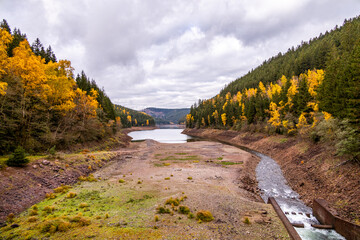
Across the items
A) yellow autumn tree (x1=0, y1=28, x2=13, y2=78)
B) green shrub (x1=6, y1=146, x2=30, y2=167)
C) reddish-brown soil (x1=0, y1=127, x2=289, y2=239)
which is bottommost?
reddish-brown soil (x1=0, y1=127, x2=289, y2=239)

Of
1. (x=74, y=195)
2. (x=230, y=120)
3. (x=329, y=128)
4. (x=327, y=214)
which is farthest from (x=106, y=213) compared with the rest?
(x=230, y=120)

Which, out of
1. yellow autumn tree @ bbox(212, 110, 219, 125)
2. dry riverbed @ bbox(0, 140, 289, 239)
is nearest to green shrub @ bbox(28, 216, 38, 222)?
dry riverbed @ bbox(0, 140, 289, 239)

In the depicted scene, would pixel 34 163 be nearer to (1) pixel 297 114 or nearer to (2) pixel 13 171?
(2) pixel 13 171

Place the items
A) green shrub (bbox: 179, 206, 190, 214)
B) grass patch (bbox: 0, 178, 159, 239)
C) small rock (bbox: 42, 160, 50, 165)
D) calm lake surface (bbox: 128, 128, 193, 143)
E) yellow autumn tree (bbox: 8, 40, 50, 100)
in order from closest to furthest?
grass patch (bbox: 0, 178, 159, 239)
green shrub (bbox: 179, 206, 190, 214)
yellow autumn tree (bbox: 8, 40, 50, 100)
small rock (bbox: 42, 160, 50, 165)
calm lake surface (bbox: 128, 128, 193, 143)

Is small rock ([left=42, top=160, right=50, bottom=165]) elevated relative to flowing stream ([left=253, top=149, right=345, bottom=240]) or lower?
elevated

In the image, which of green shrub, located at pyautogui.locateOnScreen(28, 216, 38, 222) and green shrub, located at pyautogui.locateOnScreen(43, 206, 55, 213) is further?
green shrub, located at pyautogui.locateOnScreen(43, 206, 55, 213)

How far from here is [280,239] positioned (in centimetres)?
1017

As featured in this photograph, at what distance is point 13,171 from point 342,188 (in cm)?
3353

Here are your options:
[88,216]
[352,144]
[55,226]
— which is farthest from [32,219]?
[352,144]

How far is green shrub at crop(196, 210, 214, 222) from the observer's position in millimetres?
11983

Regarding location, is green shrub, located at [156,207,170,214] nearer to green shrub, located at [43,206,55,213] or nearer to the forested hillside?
green shrub, located at [43,206,55,213]

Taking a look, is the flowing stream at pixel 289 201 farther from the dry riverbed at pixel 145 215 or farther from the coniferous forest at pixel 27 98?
the coniferous forest at pixel 27 98

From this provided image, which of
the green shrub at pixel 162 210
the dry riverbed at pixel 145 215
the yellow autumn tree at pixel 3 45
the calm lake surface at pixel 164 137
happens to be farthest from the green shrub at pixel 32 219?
the calm lake surface at pixel 164 137

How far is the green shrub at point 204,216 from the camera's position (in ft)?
39.3
